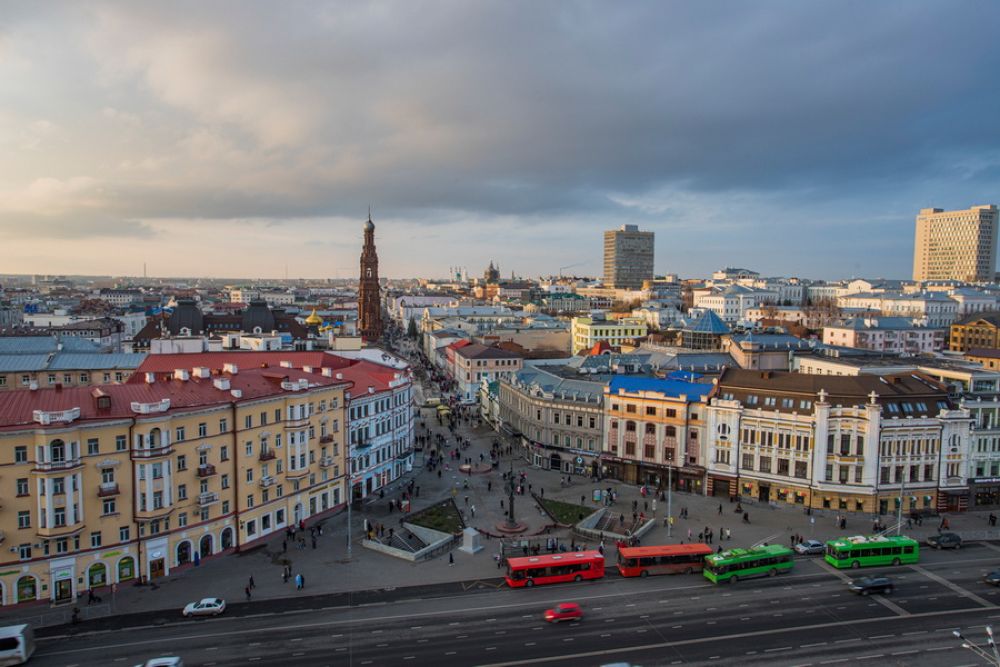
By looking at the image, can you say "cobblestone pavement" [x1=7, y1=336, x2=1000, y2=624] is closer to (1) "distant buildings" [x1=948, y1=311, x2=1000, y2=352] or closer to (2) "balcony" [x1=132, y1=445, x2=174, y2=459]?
(2) "balcony" [x1=132, y1=445, x2=174, y2=459]

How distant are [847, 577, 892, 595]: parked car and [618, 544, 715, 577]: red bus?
33.1ft

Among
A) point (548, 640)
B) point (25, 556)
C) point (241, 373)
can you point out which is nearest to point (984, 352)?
point (548, 640)

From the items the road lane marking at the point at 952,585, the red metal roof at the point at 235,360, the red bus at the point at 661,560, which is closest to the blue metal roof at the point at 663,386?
the red bus at the point at 661,560

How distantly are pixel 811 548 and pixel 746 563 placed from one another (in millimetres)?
9040

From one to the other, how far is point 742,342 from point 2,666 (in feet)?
A: 313

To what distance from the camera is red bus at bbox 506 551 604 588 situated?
50156mm

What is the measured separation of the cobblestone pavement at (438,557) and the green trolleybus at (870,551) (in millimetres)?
6027

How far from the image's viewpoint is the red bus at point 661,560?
5228cm

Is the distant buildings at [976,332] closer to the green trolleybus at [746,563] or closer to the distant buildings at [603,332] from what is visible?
the distant buildings at [603,332]

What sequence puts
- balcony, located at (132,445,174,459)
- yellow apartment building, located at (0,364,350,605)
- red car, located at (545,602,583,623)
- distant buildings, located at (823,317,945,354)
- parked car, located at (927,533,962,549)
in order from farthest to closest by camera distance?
distant buildings, located at (823,317,945,354), parked car, located at (927,533,962,549), balcony, located at (132,445,174,459), yellow apartment building, located at (0,364,350,605), red car, located at (545,602,583,623)

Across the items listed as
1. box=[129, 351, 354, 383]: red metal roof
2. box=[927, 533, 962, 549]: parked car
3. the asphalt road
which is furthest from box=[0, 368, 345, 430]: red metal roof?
box=[927, 533, 962, 549]: parked car

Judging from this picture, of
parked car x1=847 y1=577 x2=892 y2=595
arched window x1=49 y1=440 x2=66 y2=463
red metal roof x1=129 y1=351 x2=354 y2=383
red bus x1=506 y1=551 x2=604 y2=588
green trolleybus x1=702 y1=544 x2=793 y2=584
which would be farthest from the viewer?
red metal roof x1=129 y1=351 x2=354 y2=383

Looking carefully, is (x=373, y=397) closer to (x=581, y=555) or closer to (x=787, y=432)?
(x=581, y=555)

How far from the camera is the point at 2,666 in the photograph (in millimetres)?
37812
